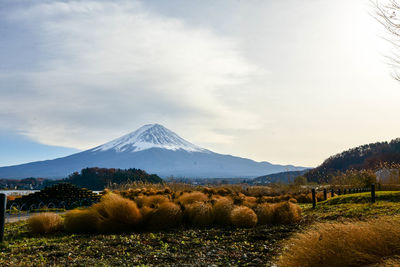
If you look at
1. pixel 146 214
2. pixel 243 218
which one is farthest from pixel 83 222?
pixel 243 218

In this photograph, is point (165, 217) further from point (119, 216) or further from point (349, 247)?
point (349, 247)

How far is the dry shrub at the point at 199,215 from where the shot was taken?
10.4 meters

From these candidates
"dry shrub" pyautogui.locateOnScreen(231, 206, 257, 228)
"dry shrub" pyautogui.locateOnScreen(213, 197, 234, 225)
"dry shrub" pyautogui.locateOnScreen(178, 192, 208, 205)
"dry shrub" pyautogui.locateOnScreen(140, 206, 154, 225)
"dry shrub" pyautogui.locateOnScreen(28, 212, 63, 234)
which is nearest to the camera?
"dry shrub" pyautogui.locateOnScreen(28, 212, 63, 234)

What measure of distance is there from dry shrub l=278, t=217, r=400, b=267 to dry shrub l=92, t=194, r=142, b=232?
5990 mm

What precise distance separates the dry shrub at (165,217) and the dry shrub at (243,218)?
5.40ft

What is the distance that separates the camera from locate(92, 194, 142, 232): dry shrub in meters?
9.69

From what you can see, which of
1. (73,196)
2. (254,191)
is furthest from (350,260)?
(254,191)

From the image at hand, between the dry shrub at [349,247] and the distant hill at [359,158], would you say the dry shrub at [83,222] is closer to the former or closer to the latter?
the dry shrub at [349,247]

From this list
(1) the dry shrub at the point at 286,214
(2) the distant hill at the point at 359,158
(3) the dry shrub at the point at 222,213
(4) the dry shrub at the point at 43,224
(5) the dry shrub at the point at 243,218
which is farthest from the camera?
(2) the distant hill at the point at 359,158

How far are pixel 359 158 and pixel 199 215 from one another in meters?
70.3

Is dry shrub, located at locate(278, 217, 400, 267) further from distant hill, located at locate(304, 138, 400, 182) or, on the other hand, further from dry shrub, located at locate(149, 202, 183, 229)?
distant hill, located at locate(304, 138, 400, 182)

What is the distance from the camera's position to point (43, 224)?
9.73 meters

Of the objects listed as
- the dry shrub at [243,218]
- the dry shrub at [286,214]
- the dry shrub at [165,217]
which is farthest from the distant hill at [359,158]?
the dry shrub at [165,217]

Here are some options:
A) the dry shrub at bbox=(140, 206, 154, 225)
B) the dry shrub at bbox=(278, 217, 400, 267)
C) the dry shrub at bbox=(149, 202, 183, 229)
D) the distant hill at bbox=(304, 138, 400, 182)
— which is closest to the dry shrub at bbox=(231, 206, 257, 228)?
the dry shrub at bbox=(149, 202, 183, 229)
